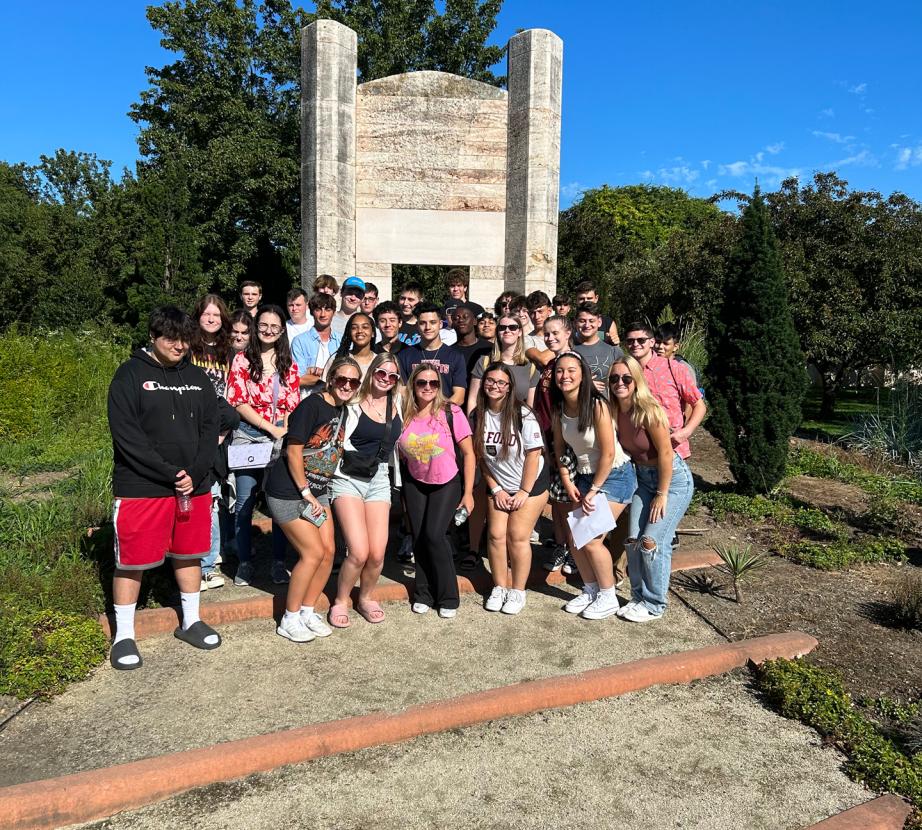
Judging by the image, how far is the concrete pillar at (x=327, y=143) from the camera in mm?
9633

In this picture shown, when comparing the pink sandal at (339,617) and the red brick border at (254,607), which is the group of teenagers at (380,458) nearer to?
the pink sandal at (339,617)

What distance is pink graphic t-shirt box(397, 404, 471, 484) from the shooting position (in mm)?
4484

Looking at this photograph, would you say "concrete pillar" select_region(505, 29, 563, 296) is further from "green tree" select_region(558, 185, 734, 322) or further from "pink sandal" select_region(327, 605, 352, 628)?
"pink sandal" select_region(327, 605, 352, 628)

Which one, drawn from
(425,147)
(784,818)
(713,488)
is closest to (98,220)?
(425,147)

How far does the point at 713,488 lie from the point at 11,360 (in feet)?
33.5

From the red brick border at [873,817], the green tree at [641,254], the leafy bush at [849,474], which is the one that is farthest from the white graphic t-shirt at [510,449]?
the green tree at [641,254]

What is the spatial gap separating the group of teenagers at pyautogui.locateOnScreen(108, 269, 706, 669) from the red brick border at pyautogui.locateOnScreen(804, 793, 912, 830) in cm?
175

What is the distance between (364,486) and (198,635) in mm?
1285

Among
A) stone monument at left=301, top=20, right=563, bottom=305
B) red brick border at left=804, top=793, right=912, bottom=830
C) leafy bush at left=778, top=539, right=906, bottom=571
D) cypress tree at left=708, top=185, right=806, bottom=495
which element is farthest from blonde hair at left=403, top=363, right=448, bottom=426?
stone monument at left=301, top=20, right=563, bottom=305

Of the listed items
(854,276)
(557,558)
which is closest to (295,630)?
(557,558)

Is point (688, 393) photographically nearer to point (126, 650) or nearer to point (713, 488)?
point (713, 488)

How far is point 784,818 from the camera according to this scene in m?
2.82

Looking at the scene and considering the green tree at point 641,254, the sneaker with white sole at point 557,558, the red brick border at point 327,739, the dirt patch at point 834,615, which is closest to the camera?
the red brick border at point 327,739

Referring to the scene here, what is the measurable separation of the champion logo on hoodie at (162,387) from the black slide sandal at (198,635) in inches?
54.6
